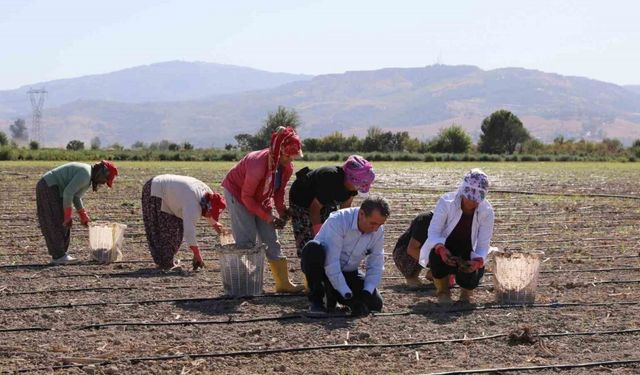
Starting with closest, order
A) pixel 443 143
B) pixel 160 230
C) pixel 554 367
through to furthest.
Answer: pixel 554 367 → pixel 160 230 → pixel 443 143

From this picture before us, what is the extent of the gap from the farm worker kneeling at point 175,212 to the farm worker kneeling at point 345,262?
78.7 inches

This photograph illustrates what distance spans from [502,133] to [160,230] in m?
57.3

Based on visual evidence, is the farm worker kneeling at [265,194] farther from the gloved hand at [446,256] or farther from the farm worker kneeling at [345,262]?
the gloved hand at [446,256]

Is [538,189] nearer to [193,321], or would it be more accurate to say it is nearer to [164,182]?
[164,182]

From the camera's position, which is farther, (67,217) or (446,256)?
(67,217)

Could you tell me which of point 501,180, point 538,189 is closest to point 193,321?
point 538,189

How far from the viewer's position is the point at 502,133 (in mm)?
64125

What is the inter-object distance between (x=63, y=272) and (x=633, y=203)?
1283 cm

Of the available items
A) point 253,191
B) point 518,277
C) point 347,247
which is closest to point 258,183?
point 253,191

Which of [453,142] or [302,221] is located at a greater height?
[453,142]

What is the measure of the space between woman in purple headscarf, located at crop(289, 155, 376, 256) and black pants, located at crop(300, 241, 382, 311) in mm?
699

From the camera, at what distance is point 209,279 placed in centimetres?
843

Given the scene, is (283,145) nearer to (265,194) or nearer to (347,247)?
(265,194)

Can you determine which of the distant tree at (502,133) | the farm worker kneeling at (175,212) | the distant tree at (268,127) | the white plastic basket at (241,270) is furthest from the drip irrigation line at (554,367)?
the distant tree at (502,133)
